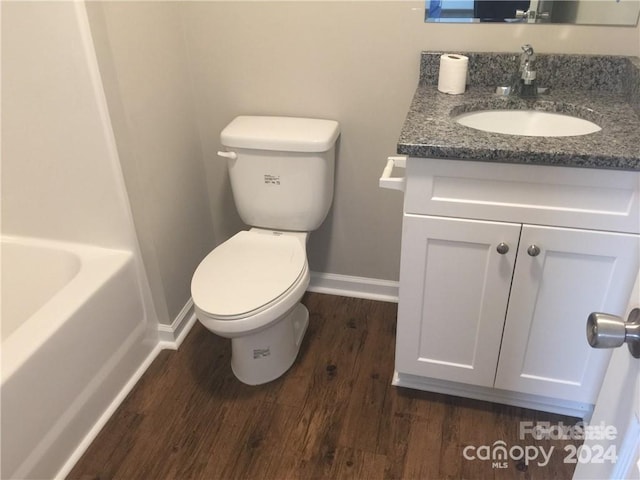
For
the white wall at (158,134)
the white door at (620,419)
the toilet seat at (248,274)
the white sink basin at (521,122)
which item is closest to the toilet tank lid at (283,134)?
the white wall at (158,134)

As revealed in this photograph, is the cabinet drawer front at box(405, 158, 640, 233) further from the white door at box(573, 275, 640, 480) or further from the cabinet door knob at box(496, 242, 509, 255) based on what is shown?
the white door at box(573, 275, 640, 480)

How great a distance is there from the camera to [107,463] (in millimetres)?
1597

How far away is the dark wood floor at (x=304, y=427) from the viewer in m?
1.57

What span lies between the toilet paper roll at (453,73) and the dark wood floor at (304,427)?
97 cm

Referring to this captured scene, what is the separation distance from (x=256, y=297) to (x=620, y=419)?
43.7 inches

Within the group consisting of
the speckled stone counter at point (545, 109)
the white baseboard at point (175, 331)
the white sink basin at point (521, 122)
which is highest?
the speckled stone counter at point (545, 109)

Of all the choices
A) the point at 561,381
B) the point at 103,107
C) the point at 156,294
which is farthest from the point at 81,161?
the point at 561,381

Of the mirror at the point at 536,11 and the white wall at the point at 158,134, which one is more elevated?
the mirror at the point at 536,11

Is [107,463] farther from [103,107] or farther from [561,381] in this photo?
[561,381]

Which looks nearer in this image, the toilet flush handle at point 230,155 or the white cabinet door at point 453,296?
the white cabinet door at point 453,296

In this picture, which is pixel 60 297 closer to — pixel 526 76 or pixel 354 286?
pixel 354 286

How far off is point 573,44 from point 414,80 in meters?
Result: 0.50

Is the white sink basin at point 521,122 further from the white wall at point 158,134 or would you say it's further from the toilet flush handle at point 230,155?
the white wall at point 158,134

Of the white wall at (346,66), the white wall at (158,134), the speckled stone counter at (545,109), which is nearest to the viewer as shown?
the speckled stone counter at (545,109)
